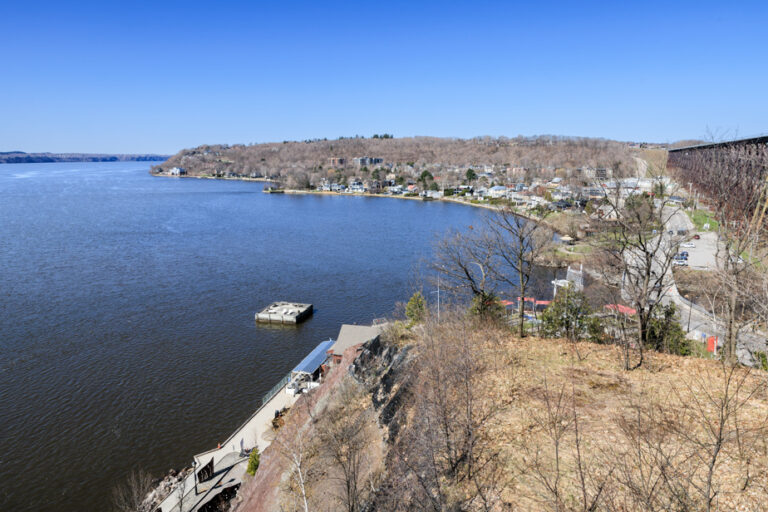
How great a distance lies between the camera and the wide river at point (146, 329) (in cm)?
1517

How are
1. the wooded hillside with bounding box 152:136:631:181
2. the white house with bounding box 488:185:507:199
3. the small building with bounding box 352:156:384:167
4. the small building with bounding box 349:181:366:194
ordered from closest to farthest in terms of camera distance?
the white house with bounding box 488:185:507:199 → the small building with bounding box 349:181:366:194 → the wooded hillside with bounding box 152:136:631:181 → the small building with bounding box 352:156:384:167

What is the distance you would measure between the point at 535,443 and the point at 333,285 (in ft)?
86.4

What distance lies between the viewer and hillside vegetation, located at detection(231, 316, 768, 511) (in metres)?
6.43

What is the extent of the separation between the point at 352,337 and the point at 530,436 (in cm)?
1321

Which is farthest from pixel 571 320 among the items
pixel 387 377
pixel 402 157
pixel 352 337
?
pixel 402 157

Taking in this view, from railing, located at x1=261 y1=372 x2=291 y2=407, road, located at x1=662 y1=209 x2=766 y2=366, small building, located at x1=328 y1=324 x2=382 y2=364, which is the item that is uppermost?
road, located at x1=662 y1=209 x2=766 y2=366

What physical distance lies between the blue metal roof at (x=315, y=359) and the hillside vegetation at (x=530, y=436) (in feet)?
20.2

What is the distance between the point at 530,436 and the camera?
8.10 meters

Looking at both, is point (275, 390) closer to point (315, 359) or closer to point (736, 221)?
point (315, 359)

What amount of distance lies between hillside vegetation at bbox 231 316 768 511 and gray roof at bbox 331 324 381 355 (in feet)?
22.6

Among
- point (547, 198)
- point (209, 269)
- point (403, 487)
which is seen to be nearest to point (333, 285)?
point (209, 269)

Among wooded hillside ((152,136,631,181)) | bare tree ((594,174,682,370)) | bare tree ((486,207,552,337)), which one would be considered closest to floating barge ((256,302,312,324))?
bare tree ((486,207,552,337))

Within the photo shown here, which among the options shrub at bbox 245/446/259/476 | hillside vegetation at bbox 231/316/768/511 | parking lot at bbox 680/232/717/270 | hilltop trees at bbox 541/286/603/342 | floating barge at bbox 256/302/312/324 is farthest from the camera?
parking lot at bbox 680/232/717/270

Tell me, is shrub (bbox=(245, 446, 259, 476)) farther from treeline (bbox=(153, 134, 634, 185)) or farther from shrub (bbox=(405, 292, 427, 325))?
treeline (bbox=(153, 134, 634, 185))
